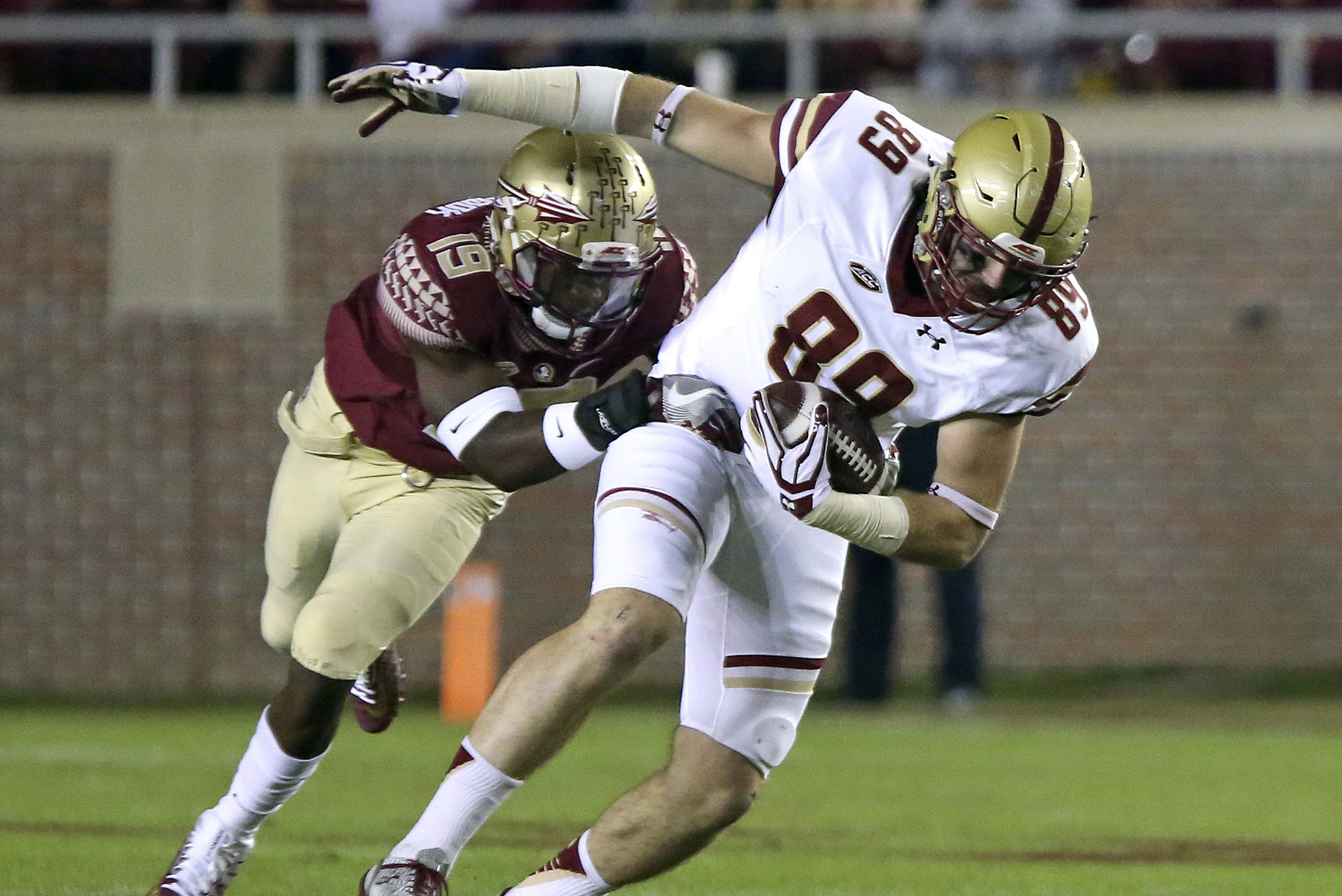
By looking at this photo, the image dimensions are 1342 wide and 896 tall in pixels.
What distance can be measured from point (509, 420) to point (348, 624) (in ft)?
2.06

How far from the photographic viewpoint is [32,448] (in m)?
10.9

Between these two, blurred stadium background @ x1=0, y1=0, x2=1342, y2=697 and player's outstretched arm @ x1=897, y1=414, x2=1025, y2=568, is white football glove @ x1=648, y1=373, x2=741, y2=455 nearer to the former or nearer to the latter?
player's outstretched arm @ x1=897, y1=414, x2=1025, y2=568

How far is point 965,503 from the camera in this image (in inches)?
158

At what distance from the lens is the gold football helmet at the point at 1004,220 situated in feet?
12.4

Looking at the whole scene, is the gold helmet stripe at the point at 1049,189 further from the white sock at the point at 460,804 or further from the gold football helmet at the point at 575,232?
the white sock at the point at 460,804

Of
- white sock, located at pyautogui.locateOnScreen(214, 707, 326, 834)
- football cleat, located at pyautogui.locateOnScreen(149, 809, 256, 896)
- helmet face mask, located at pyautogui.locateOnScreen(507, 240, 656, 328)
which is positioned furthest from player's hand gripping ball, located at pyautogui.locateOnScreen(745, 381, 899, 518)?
football cleat, located at pyautogui.locateOnScreen(149, 809, 256, 896)

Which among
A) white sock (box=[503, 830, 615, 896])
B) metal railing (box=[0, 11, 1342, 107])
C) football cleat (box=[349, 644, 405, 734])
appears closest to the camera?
white sock (box=[503, 830, 615, 896])

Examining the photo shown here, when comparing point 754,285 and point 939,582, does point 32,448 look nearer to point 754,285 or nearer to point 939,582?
point 939,582

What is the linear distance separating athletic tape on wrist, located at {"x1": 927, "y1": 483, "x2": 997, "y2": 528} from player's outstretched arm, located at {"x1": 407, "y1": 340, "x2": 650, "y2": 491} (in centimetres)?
62

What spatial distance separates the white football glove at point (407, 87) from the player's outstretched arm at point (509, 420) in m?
0.53

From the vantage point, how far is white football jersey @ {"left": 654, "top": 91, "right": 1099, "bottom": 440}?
4.04 m

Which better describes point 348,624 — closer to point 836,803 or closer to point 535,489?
point 836,803

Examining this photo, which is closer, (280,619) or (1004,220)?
(1004,220)

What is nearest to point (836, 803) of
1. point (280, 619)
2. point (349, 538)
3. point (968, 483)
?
point (280, 619)
